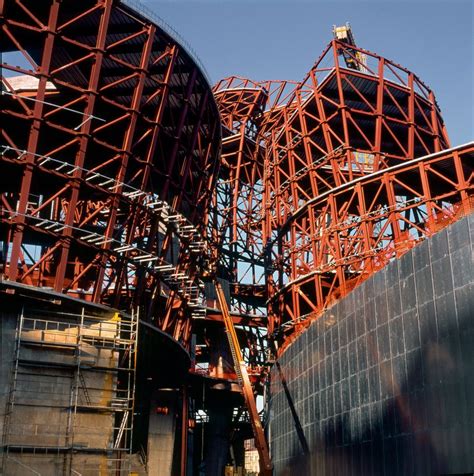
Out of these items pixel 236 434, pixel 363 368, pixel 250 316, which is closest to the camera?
pixel 363 368

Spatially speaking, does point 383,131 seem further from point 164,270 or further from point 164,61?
point 164,270

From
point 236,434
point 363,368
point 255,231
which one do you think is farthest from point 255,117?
point 363,368

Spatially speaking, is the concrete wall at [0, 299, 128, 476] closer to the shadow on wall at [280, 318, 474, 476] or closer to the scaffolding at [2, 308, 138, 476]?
the scaffolding at [2, 308, 138, 476]

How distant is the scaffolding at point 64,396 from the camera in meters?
28.5

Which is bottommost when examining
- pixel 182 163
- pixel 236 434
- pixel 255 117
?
pixel 236 434

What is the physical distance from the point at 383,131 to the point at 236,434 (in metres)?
33.2

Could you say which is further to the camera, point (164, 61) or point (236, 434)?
point (236, 434)

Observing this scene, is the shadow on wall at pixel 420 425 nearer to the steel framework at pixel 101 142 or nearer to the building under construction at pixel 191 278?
the building under construction at pixel 191 278

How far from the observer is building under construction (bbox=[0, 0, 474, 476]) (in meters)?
25.8

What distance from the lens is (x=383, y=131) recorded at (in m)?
55.8

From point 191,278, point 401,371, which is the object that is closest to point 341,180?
point 191,278

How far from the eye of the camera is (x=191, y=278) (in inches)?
1754

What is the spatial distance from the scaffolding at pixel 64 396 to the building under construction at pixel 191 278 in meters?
0.08

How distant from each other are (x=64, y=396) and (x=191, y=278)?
15898 mm
